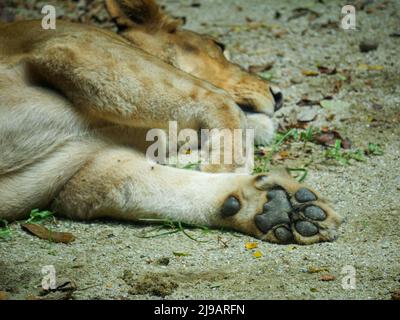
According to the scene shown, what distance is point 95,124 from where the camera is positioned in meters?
4.09

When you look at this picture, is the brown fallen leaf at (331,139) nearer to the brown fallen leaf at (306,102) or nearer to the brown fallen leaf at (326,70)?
the brown fallen leaf at (306,102)

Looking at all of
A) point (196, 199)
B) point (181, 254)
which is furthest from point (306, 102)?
point (181, 254)

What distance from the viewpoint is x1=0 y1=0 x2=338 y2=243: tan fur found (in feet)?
12.7

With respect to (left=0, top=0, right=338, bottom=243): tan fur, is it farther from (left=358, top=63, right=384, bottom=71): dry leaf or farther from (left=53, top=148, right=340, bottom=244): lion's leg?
(left=358, top=63, right=384, bottom=71): dry leaf

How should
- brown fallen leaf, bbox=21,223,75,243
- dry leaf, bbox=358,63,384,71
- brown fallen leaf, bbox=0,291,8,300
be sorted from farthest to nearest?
dry leaf, bbox=358,63,384,71 < brown fallen leaf, bbox=21,223,75,243 < brown fallen leaf, bbox=0,291,8,300

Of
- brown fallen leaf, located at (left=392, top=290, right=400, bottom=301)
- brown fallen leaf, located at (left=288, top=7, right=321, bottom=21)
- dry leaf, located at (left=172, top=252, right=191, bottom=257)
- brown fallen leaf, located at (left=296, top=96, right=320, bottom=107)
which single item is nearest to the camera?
brown fallen leaf, located at (left=392, top=290, right=400, bottom=301)

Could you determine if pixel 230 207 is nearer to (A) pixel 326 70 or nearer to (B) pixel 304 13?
(A) pixel 326 70

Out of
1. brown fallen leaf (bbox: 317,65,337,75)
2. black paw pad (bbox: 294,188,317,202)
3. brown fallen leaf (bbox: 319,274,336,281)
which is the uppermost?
brown fallen leaf (bbox: 317,65,337,75)

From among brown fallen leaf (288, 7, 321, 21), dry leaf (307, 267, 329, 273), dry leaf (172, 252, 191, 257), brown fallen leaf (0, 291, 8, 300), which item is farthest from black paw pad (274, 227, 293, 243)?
brown fallen leaf (288, 7, 321, 21)

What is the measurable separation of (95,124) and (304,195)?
4.23 feet

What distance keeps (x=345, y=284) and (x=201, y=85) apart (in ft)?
5.05

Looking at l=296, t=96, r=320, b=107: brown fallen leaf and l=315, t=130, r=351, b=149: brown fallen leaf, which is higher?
l=296, t=96, r=320, b=107: brown fallen leaf

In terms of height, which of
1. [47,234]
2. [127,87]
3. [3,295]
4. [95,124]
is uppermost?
[127,87]

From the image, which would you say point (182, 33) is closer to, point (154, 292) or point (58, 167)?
point (58, 167)
